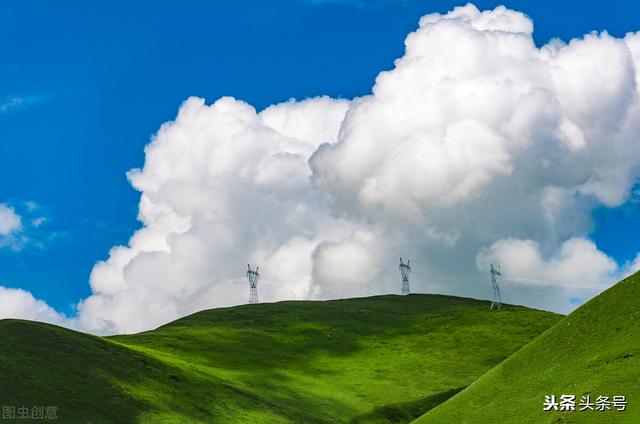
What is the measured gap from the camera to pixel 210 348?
566ft

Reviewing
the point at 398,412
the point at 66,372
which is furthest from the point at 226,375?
the point at 66,372

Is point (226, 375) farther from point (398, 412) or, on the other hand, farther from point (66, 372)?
point (66, 372)

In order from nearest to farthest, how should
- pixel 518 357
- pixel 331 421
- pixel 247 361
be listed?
pixel 518 357
pixel 331 421
pixel 247 361

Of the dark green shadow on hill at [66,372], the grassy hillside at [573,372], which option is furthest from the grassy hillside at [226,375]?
the grassy hillside at [573,372]

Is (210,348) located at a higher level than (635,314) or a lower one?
higher

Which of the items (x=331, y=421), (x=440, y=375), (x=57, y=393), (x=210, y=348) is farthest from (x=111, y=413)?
(x=440, y=375)

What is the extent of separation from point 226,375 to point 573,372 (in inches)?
3153

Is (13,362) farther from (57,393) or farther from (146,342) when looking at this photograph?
(146,342)

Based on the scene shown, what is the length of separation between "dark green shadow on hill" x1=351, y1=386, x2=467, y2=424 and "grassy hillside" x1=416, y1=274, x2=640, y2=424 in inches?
1811

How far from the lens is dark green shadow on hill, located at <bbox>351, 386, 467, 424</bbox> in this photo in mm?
131500

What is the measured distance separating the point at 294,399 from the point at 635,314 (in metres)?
72.2

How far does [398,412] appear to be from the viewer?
136 meters

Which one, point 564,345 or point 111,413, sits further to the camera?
point 111,413

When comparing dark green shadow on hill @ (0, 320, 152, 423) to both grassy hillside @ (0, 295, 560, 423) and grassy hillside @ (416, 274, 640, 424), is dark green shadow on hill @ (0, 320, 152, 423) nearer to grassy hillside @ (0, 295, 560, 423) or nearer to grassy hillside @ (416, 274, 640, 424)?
grassy hillside @ (0, 295, 560, 423)
